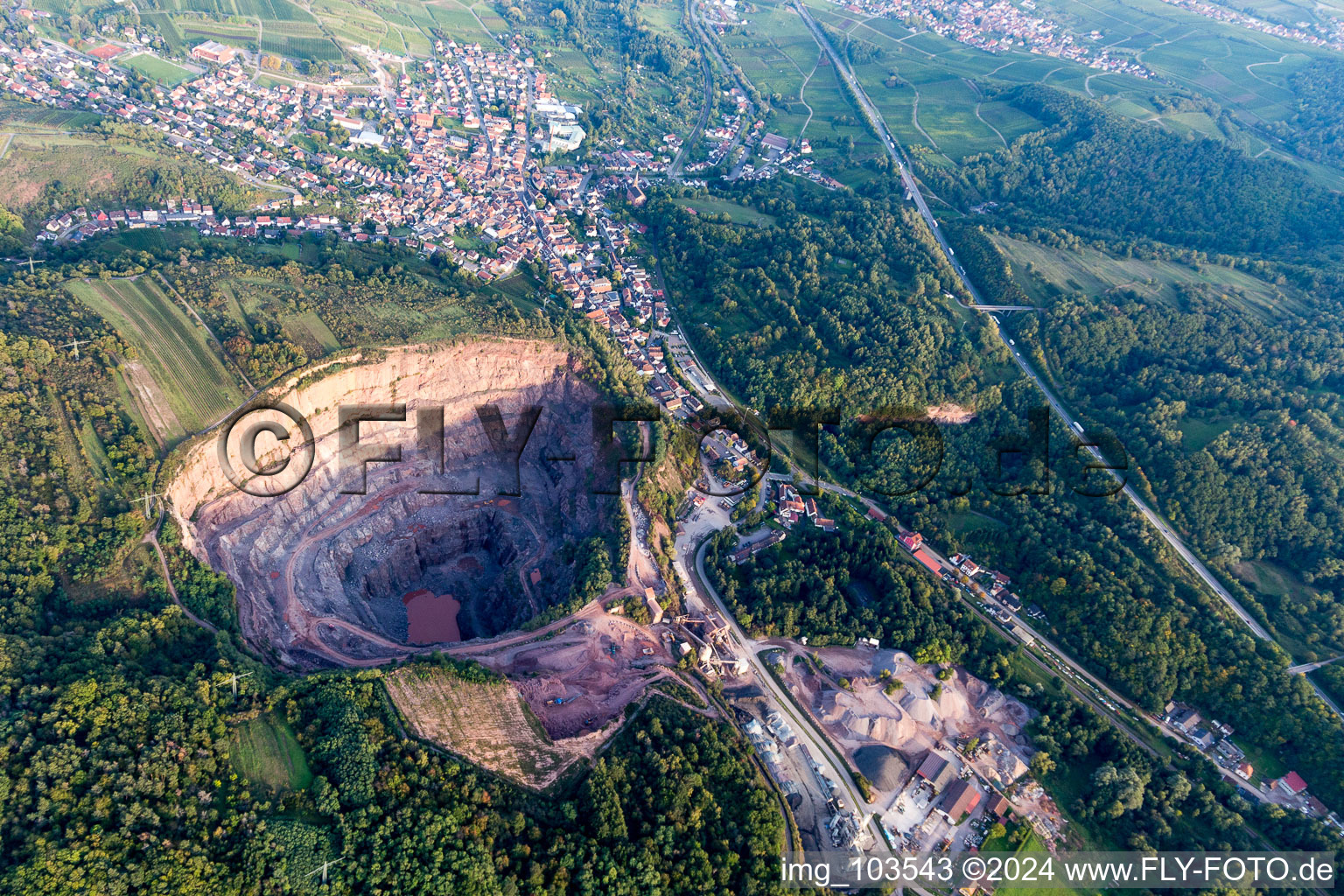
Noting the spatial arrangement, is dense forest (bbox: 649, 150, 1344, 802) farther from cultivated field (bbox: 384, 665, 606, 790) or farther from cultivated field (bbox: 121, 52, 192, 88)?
cultivated field (bbox: 121, 52, 192, 88)

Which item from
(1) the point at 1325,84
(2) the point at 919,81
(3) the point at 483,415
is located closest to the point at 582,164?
(3) the point at 483,415

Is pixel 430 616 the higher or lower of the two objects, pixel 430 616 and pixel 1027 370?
the lower

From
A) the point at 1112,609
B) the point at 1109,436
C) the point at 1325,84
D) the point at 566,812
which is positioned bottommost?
the point at 566,812

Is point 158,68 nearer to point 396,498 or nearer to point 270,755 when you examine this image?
point 396,498

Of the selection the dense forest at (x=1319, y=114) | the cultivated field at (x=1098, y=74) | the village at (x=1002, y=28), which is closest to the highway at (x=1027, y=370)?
the cultivated field at (x=1098, y=74)

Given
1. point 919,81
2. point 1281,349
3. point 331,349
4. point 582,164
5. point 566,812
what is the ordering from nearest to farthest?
point 566,812 < point 331,349 < point 1281,349 < point 582,164 < point 919,81

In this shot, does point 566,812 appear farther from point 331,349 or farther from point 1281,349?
point 1281,349

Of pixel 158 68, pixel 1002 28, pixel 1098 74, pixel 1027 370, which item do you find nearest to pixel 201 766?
pixel 1027 370
